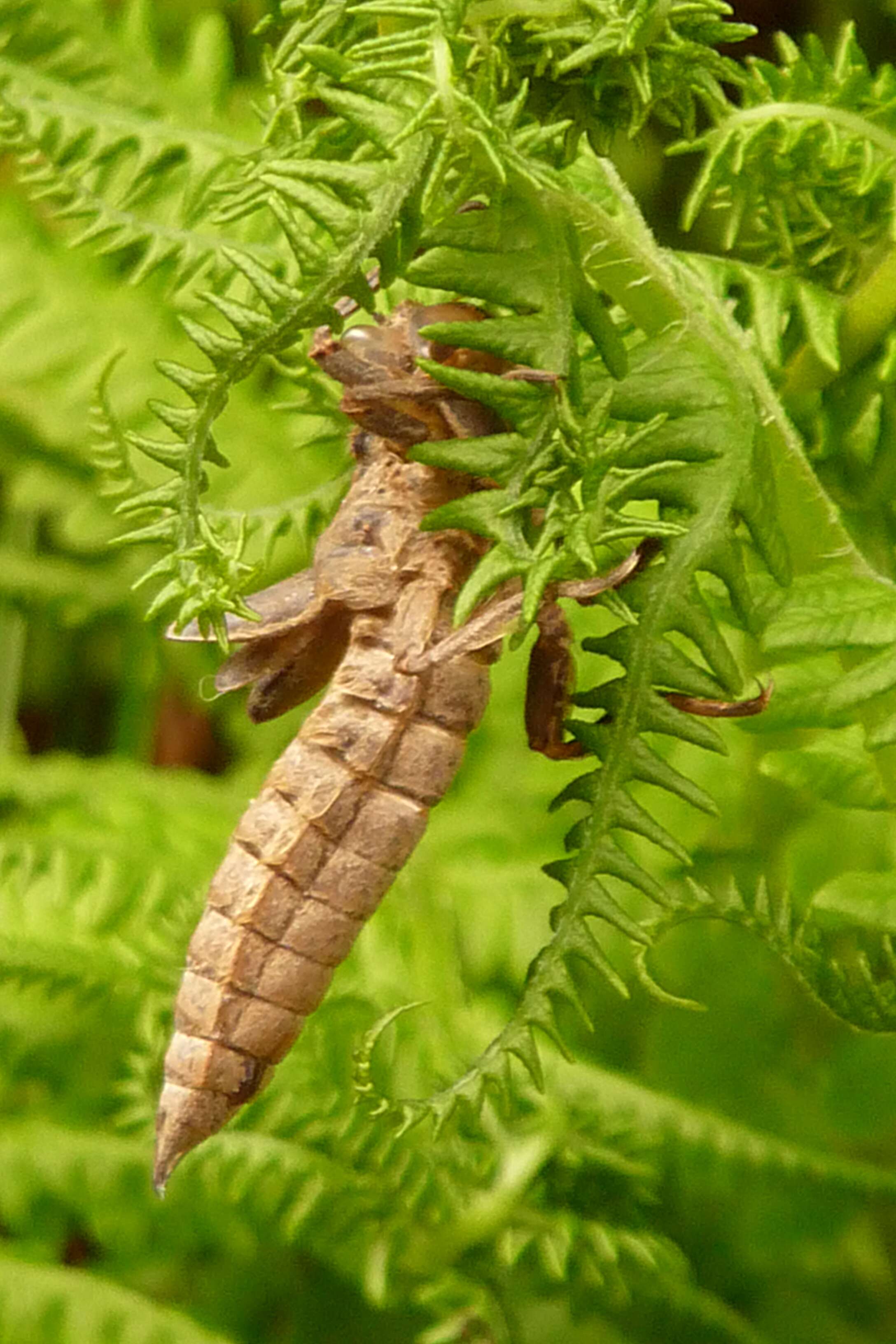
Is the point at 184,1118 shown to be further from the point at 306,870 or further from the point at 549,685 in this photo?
the point at 549,685

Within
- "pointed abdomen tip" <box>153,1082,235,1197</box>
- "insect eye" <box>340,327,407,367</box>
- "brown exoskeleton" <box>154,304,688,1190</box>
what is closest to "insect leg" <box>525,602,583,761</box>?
Answer: "brown exoskeleton" <box>154,304,688,1190</box>

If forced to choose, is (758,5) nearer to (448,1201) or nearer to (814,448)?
(814,448)

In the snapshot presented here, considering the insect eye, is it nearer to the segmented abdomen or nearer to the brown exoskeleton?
the brown exoskeleton

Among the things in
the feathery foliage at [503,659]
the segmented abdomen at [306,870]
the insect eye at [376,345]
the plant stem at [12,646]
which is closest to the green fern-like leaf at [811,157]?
the feathery foliage at [503,659]

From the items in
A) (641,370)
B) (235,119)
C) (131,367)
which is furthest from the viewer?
(131,367)

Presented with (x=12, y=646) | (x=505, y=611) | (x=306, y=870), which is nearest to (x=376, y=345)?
(x=505, y=611)

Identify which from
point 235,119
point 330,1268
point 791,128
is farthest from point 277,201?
point 330,1268

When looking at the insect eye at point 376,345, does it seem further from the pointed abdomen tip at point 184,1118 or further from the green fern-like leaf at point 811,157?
the pointed abdomen tip at point 184,1118
